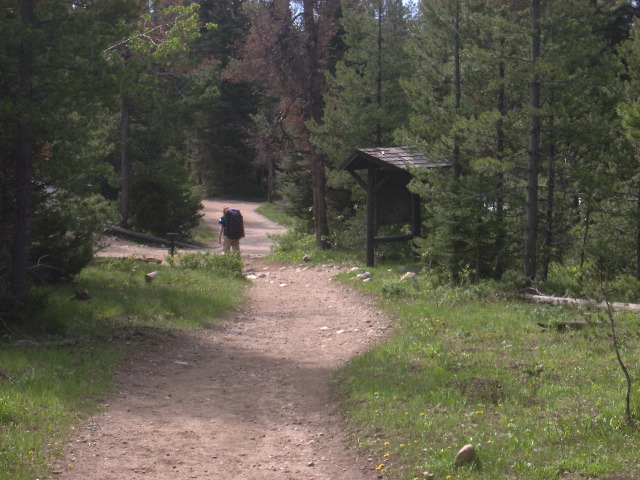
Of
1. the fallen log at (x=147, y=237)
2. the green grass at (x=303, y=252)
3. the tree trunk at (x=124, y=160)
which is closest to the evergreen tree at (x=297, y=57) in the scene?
the green grass at (x=303, y=252)

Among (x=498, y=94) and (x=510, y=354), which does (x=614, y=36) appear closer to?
(x=498, y=94)

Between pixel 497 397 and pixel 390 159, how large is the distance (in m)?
12.4

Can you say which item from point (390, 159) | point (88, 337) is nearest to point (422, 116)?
point (390, 159)

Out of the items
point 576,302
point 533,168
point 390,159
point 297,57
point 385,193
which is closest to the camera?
point 576,302

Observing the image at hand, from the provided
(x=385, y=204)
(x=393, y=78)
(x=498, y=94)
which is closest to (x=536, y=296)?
(x=498, y=94)

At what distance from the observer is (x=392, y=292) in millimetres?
15297

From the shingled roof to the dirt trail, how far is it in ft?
19.1

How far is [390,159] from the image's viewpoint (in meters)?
19.4

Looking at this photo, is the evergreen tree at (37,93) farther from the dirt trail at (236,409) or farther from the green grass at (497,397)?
the green grass at (497,397)

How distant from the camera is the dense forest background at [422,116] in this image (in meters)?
10.9

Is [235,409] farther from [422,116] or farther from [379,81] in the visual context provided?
[379,81]

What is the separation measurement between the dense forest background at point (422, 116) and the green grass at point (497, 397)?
141 centimetres

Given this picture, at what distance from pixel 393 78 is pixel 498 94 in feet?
24.4

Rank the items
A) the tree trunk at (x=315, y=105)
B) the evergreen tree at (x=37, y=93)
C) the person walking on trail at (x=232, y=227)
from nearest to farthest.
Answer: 1. the evergreen tree at (x=37, y=93)
2. the person walking on trail at (x=232, y=227)
3. the tree trunk at (x=315, y=105)
